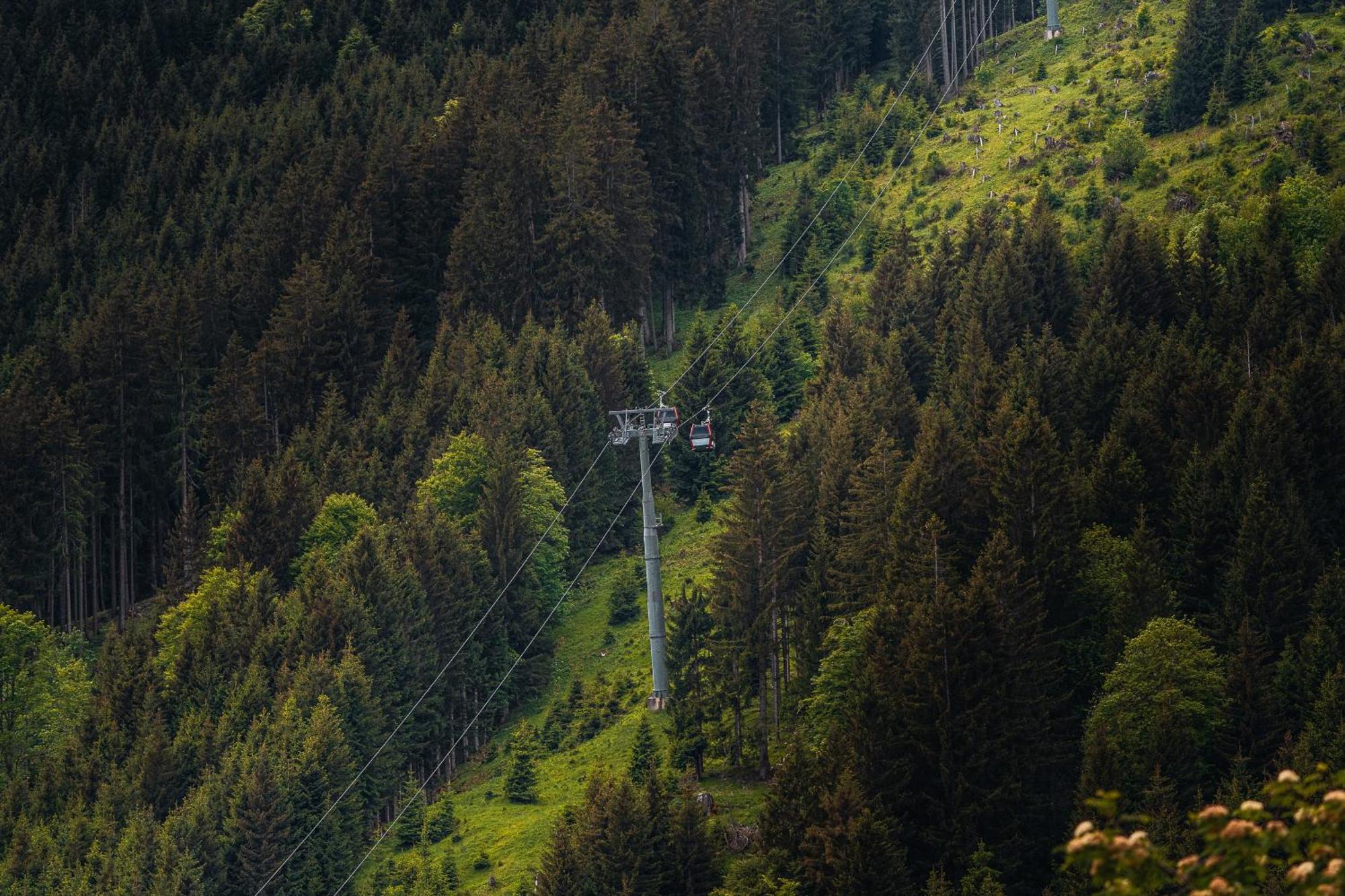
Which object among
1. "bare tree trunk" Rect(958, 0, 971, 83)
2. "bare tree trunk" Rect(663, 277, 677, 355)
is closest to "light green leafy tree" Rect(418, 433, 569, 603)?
"bare tree trunk" Rect(663, 277, 677, 355)

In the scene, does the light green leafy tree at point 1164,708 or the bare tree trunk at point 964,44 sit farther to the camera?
the bare tree trunk at point 964,44

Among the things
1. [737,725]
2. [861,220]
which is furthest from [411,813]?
[861,220]

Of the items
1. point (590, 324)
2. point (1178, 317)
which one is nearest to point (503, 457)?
point (590, 324)

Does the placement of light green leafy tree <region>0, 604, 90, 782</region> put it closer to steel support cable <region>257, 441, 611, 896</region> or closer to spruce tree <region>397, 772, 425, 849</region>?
steel support cable <region>257, 441, 611, 896</region>

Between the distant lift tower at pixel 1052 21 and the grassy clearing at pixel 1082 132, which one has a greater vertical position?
the distant lift tower at pixel 1052 21

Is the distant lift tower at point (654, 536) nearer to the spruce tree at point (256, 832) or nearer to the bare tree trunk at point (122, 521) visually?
the spruce tree at point (256, 832)

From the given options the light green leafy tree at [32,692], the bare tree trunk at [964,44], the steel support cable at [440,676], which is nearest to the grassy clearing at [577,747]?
the steel support cable at [440,676]

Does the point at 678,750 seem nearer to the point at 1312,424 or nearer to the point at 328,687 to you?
the point at 328,687
